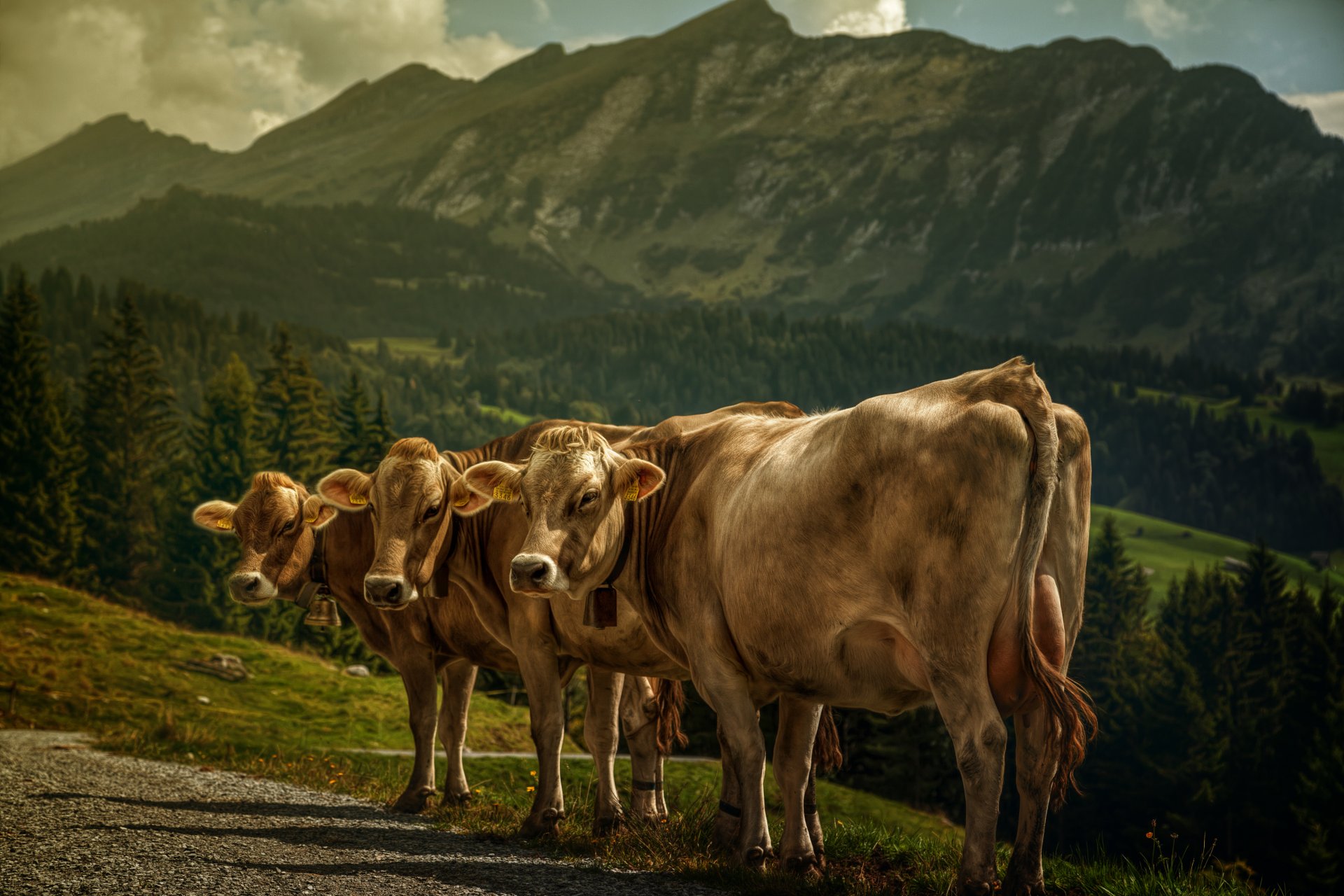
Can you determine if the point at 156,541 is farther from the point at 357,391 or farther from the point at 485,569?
the point at 485,569

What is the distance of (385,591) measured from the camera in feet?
41.5

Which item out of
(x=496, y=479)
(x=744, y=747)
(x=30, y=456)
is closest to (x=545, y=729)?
(x=496, y=479)

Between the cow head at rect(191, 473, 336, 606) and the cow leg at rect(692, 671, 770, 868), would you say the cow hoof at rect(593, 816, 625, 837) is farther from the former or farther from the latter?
the cow head at rect(191, 473, 336, 606)

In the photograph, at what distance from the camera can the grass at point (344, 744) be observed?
10047 millimetres

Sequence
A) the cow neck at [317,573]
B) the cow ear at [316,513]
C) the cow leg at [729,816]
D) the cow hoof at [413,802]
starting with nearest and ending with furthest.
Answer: the cow leg at [729,816]
the cow hoof at [413,802]
the cow ear at [316,513]
the cow neck at [317,573]

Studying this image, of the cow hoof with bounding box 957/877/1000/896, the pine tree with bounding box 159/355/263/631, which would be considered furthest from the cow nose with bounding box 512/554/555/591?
the pine tree with bounding box 159/355/263/631

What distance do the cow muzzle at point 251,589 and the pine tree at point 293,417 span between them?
274 ft

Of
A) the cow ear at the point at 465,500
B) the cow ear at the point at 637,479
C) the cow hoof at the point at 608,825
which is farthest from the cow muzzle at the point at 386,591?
the cow ear at the point at 637,479

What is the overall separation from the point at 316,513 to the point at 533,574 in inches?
261

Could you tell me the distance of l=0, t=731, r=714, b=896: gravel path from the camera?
9.19 metres

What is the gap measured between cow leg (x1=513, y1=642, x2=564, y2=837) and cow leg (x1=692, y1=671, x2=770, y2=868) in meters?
2.90

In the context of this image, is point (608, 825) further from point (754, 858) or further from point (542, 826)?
point (754, 858)

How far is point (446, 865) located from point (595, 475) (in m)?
3.66

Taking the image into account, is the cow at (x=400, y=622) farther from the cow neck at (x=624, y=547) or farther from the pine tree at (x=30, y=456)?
the pine tree at (x=30, y=456)
